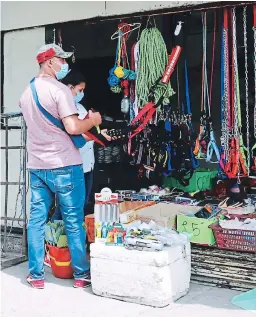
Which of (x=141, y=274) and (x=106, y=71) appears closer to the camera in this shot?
(x=141, y=274)

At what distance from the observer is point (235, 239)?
4250mm

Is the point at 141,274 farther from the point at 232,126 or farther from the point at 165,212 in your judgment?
the point at 232,126

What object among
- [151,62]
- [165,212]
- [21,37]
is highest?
[21,37]

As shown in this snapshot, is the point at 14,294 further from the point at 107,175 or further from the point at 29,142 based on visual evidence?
the point at 107,175

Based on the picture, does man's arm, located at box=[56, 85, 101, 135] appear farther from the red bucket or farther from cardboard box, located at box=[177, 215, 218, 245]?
cardboard box, located at box=[177, 215, 218, 245]

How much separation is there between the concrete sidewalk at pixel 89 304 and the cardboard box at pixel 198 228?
1.20 ft

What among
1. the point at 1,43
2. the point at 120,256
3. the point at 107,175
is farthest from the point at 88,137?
the point at 1,43

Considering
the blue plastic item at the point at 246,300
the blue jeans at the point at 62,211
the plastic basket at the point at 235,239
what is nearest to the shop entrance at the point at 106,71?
the blue jeans at the point at 62,211

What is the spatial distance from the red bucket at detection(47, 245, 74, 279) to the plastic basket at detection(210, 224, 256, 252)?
49.3 inches

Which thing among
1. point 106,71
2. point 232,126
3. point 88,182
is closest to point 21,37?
point 106,71

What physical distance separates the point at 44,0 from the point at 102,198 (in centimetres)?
229

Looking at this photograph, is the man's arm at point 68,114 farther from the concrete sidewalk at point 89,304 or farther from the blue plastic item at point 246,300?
the blue plastic item at point 246,300

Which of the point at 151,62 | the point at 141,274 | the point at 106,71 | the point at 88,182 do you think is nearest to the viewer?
Result: the point at 141,274

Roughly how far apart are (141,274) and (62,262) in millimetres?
916
